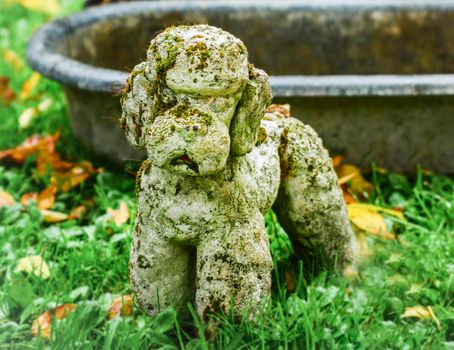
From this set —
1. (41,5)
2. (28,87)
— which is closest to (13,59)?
(28,87)

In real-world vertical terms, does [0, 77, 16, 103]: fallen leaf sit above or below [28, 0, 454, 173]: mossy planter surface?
below

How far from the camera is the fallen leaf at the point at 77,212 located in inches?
130

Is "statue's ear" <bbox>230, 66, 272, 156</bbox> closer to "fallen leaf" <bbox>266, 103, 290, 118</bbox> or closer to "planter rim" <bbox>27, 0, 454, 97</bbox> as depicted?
"fallen leaf" <bbox>266, 103, 290, 118</bbox>

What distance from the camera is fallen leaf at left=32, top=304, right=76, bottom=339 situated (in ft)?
7.77

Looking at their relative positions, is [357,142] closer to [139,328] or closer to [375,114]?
[375,114]

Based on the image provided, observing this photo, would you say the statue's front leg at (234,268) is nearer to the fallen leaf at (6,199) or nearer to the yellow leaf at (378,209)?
the yellow leaf at (378,209)

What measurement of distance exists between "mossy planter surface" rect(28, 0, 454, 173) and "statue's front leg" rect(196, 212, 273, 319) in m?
1.20

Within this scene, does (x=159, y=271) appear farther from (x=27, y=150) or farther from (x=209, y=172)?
(x=27, y=150)

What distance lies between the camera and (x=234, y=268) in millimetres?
2131

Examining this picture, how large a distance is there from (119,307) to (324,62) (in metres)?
2.37

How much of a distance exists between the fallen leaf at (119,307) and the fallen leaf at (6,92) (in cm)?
230

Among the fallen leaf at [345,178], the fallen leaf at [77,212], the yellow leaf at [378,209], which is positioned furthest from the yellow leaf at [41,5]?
the yellow leaf at [378,209]

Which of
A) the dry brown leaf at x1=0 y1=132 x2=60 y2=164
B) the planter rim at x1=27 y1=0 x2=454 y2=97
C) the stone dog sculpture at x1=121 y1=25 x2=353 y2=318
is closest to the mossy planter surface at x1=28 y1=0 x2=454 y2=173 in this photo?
the planter rim at x1=27 y1=0 x2=454 y2=97

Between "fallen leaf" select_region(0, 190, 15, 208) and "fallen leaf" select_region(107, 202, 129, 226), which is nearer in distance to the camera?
"fallen leaf" select_region(107, 202, 129, 226)
